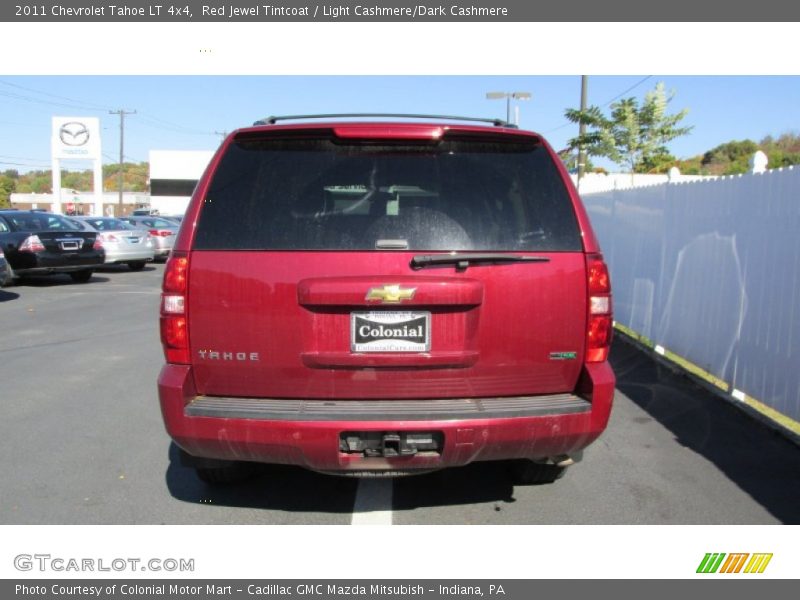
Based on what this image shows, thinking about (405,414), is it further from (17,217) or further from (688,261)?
(17,217)

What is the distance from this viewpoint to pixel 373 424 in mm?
3049

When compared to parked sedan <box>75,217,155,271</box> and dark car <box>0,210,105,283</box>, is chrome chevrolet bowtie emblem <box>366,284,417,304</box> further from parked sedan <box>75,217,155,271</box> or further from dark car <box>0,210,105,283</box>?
parked sedan <box>75,217,155,271</box>

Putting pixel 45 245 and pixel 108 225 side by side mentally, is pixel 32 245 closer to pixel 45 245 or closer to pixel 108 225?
pixel 45 245

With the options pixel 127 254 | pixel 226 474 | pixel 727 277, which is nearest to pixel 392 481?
pixel 226 474

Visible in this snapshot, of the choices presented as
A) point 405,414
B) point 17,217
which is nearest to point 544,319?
point 405,414

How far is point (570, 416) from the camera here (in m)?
3.18

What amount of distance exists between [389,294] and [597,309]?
3.33ft

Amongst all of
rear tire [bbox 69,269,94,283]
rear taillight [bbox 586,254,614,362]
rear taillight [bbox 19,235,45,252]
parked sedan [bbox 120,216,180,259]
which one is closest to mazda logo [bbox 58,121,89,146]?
parked sedan [bbox 120,216,180,259]

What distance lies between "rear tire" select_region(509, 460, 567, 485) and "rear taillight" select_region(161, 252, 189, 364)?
2.06 m

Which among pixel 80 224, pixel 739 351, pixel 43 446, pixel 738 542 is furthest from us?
pixel 80 224

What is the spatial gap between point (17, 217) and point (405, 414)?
47.0 feet

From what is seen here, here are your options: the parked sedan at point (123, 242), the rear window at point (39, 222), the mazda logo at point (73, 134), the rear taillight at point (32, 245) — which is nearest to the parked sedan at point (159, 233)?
the parked sedan at point (123, 242)

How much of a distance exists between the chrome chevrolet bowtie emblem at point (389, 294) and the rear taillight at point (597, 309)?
0.87 metres

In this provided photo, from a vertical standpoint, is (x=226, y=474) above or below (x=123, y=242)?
below
